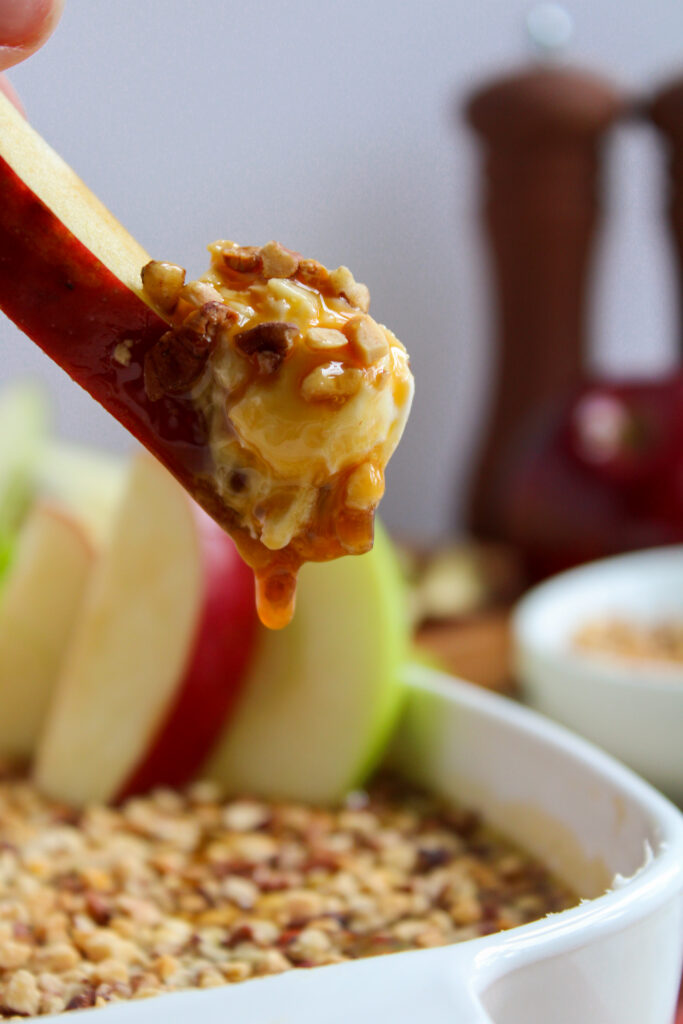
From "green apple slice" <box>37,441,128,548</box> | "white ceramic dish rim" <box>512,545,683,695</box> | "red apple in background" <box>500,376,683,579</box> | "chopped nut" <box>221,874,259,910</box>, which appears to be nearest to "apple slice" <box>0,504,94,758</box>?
"green apple slice" <box>37,441,128,548</box>

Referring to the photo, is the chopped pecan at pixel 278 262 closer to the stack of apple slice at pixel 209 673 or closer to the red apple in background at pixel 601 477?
the stack of apple slice at pixel 209 673

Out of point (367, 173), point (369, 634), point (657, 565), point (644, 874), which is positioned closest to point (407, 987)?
point (644, 874)

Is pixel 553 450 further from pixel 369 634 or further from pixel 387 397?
pixel 387 397

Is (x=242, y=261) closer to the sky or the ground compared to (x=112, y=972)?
closer to the sky

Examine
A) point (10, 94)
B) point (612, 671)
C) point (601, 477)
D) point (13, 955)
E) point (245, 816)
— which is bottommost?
point (601, 477)

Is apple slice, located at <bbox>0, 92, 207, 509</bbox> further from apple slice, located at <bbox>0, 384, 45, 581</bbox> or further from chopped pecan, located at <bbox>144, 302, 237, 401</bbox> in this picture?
apple slice, located at <bbox>0, 384, 45, 581</bbox>

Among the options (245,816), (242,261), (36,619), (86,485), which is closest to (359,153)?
(86,485)

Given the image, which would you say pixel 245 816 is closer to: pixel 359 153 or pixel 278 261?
pixel 278 261

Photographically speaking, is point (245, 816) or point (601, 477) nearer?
point (245, 816)
